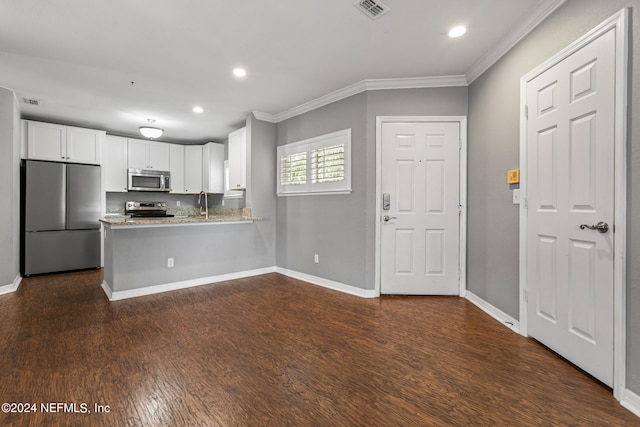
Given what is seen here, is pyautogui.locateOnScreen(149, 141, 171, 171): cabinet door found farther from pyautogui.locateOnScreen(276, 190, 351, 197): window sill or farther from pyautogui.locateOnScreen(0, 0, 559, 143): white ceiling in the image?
pyautogui.locateOnScreen(276, 190, 351, 197): window sill

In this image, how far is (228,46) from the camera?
2701mm

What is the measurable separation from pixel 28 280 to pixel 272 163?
13.2ft

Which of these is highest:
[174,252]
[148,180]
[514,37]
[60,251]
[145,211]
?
[514,37]

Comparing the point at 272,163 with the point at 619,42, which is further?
the point at 272,163

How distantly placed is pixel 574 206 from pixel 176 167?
6.60 m

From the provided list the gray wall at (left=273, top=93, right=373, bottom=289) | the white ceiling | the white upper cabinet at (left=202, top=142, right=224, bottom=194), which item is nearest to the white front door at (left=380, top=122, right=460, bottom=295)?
the gray wall at (left=273, top=93, right=373, bottom=289)

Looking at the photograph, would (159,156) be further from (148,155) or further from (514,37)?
(514,37)

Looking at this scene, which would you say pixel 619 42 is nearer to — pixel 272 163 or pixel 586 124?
pixel 586 124

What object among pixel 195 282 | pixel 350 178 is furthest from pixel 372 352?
pixel 195 282

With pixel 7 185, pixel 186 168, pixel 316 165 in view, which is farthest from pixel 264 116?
pixel 7 185

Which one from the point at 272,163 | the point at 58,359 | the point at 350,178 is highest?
the point at 272,163

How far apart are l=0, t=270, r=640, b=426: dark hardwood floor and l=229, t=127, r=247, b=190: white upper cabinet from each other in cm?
236

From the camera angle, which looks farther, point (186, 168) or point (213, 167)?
point (186, 168)

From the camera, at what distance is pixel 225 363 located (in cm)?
200
